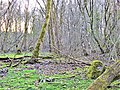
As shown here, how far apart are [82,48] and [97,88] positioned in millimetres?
22798

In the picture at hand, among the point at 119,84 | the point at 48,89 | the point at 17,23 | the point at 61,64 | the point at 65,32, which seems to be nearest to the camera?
the point at 48,89

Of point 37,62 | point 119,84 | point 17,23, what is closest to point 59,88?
point 119,84

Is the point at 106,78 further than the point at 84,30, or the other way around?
the point at 84,30

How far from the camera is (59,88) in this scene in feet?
29.8

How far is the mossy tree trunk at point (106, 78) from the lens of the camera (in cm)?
621

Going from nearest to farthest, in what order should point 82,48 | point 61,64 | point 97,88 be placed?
Result: point 97,88, point 61,64, point 82,48

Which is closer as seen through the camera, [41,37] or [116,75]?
Answer: [116,75]

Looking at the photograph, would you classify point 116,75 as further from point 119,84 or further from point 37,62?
point 37,62

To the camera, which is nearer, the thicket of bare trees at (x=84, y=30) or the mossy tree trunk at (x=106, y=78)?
the mossy tree trunk at (x=106, y=78)

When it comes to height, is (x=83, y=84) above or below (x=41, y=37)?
below

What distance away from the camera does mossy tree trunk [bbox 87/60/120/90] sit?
20.4 feet

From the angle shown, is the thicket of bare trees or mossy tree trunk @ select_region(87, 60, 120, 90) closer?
mossy tree trunk @ select_region(87, 60, 120, 90)

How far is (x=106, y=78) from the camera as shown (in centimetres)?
636

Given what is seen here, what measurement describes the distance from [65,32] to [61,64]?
3856 centimetres
